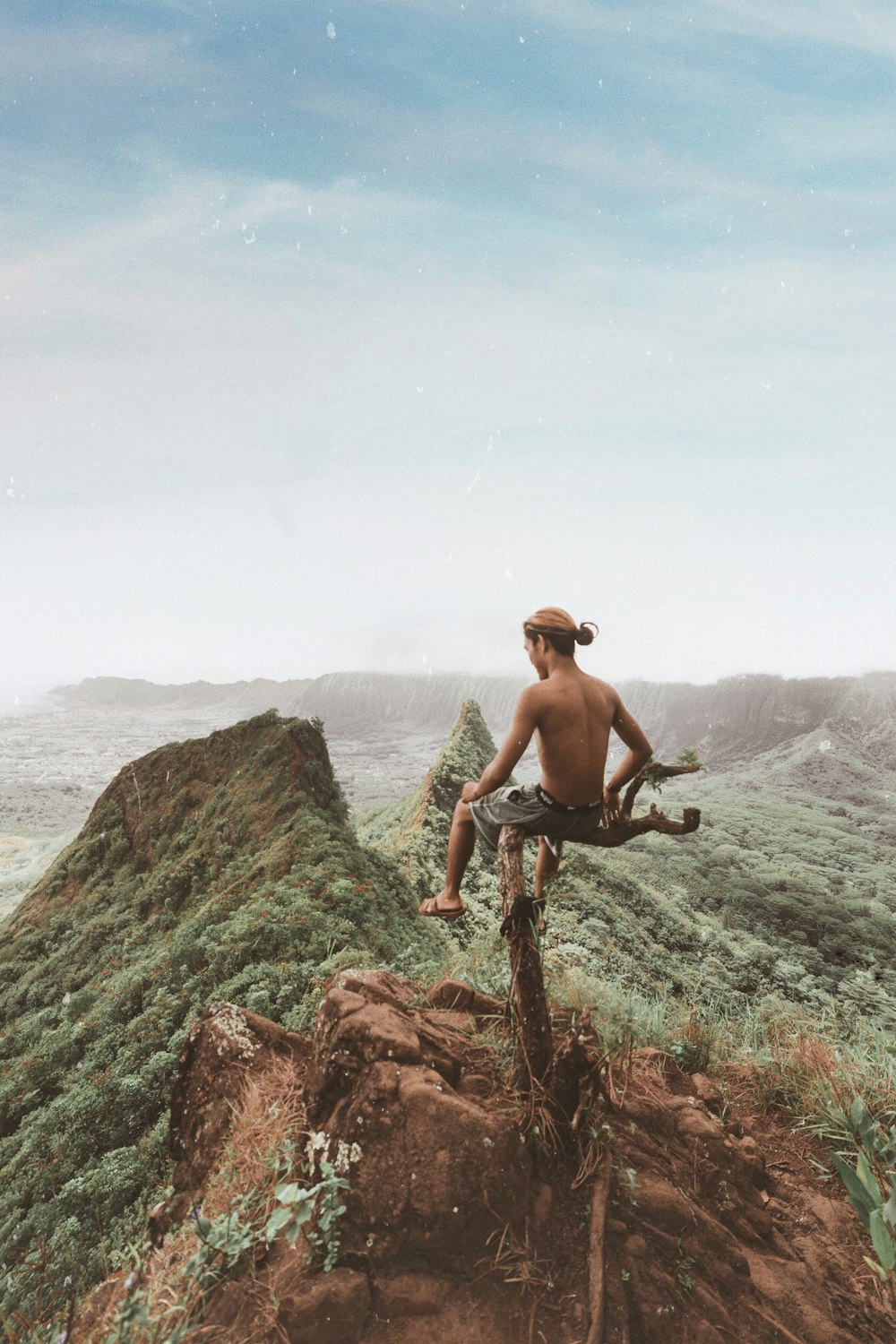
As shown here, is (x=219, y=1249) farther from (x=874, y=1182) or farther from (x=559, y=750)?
(x=874, y=1182)

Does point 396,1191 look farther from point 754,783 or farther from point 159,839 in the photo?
point 754,783

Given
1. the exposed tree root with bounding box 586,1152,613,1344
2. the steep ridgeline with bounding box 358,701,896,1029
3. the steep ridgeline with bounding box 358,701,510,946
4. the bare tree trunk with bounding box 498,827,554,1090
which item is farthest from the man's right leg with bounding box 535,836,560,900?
the steep ridgeline with bounding box 358,701,510,946

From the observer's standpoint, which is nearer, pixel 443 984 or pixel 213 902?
pixel 443 984

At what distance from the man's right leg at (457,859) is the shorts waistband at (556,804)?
63 cm

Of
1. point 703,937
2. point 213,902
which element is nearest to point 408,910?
point 213,902

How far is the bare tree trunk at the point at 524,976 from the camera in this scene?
3.43 m

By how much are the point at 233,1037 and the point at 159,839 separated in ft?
35.0

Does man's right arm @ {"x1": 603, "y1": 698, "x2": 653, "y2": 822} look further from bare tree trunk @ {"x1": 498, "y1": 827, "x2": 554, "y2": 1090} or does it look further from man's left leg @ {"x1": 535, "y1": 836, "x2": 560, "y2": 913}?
bare tree trunk @ {"x1": 498, "y1": 827, "x2": 554, "y2": 1090}

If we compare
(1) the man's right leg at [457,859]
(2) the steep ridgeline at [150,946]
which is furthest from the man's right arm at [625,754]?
(2) the steep ridgeline at [150,946]

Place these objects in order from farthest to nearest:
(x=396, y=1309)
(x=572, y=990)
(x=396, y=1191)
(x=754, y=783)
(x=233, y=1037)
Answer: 1. (x=754, y=783)
2. (x=572, y=990)
3. (x=233, y=1037)
4. (x=396, y=1191)
5. (x=396, y=1309)

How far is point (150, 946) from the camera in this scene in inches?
404

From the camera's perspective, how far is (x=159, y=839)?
530 inches

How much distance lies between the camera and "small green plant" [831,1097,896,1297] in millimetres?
2623

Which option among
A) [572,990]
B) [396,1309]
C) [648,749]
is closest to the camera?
[396,1309]
